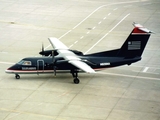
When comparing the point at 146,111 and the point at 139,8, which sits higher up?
the point at 139,8

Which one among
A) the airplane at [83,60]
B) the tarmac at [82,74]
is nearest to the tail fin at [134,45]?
the airplane at [83,60]

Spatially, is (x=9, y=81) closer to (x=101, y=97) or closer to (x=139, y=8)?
(x=101, y=97)

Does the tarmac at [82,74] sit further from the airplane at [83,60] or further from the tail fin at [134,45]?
the tail fin at [134,45]

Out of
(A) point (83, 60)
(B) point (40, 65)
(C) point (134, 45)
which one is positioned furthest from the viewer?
(C) point (134, 45)

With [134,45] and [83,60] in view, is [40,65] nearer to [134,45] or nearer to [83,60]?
[83,60]

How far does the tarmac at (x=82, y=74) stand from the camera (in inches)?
1864

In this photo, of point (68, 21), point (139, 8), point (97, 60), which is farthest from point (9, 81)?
point (139, 8)

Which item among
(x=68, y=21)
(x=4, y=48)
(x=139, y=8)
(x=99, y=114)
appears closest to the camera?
(x=99, y=114)

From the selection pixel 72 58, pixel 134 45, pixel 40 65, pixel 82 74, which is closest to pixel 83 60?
pixel 72 58

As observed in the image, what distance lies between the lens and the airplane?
54031 mm

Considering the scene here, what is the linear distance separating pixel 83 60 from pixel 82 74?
3936mm

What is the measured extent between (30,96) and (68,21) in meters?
29.4

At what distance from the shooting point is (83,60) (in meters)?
53.4

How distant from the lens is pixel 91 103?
4872cm
